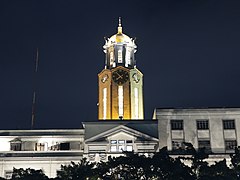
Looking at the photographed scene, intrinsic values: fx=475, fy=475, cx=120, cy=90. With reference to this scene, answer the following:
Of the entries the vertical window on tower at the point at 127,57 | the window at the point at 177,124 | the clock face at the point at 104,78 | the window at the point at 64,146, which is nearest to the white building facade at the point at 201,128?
the window at the point at 177,124

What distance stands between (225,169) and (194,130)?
15.7 metres

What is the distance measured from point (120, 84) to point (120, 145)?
16723 mm

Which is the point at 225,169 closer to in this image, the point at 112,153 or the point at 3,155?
the point at 112,153

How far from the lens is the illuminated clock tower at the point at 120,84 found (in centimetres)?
6931

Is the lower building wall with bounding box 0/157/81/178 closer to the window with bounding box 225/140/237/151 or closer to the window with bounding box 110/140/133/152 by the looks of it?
the window with bounding box 110/140/133/152

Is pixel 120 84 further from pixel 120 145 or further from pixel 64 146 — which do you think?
pixel 120 145

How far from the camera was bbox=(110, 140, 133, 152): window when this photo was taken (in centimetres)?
5550

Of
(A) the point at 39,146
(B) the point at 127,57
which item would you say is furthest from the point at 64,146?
(B) the point at 127,57

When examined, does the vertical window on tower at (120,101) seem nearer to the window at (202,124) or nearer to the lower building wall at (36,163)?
the lower building wall at (36,163)

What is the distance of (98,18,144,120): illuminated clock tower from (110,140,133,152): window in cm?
1183

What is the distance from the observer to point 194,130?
57.2 m

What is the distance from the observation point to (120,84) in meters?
70.8

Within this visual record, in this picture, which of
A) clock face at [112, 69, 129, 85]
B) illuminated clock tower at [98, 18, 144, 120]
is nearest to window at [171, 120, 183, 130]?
illuminated clock tower at [98, 18, 144, 120]

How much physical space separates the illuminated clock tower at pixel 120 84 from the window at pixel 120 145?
11.8 m
